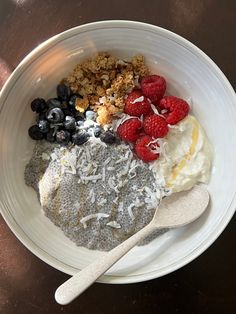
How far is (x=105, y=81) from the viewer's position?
998 mm

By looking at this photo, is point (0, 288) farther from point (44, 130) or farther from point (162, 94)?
point (162, 94)

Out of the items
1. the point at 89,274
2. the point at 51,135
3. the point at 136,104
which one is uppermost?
the point at 136,104

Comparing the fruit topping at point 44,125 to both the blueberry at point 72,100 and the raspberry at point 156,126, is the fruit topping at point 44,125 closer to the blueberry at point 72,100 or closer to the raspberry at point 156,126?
the blueberry at point 72,100

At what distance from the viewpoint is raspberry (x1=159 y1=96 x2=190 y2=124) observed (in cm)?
99

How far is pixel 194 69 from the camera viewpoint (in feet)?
3.22

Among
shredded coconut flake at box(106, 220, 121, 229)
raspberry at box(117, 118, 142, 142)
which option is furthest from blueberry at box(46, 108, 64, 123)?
shredded coconut flake at box(106, 220, 121, 229)

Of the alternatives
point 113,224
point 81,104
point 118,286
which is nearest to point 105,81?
point 81,104

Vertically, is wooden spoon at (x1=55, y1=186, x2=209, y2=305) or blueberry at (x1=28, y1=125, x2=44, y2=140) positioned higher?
blueberry at (x1=28, y1=125, x2=44, y2=140)

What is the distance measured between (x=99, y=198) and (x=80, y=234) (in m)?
0.08

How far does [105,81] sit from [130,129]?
105mm

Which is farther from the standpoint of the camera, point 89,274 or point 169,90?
point 169,90

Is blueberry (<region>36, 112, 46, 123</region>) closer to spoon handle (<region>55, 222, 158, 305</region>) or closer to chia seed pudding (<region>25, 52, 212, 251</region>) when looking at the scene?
chia seed pudding (<region>25, 52, 212, 251</region>)

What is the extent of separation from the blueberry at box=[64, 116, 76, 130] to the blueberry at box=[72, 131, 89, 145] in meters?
0.02

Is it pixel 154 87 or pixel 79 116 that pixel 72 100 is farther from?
pixel 154 87
